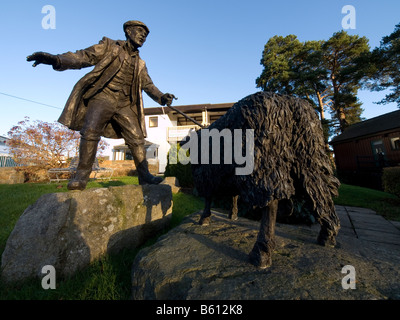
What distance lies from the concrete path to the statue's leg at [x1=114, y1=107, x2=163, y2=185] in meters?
3.77

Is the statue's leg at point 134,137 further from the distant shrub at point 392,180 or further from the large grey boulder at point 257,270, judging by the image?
the distant shrub at point 392,180

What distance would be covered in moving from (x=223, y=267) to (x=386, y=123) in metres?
21.4

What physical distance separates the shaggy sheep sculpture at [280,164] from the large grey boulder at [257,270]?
19 cm

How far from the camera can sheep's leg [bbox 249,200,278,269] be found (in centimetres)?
148

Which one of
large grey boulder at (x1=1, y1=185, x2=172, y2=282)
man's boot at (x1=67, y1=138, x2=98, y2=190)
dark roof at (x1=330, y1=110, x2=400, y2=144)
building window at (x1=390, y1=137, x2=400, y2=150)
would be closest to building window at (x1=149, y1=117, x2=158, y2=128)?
man's boot at (x1=67, y1=138, x2=98, y2=190)

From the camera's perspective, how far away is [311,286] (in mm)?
1207

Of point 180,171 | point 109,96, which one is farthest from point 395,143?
point 109,96

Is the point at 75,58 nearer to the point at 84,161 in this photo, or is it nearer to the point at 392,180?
the point at 84,161

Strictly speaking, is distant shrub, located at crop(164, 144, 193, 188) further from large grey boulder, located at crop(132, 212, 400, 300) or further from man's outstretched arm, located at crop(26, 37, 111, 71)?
large grey boulder, located at crop(132, 212, 400, 300)

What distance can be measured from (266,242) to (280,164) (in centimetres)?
65

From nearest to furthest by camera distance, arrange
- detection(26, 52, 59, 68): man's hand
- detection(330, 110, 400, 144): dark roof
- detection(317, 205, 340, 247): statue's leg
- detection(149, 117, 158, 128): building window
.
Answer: detection(317, 205, 340, 247): statue's leg < detection(26, 52, 59, 68): man's hand < detection(330, 110, 400, 144): dark roof < detection(149, 117, 158, 128): building window

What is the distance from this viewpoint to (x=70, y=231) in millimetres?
2045
